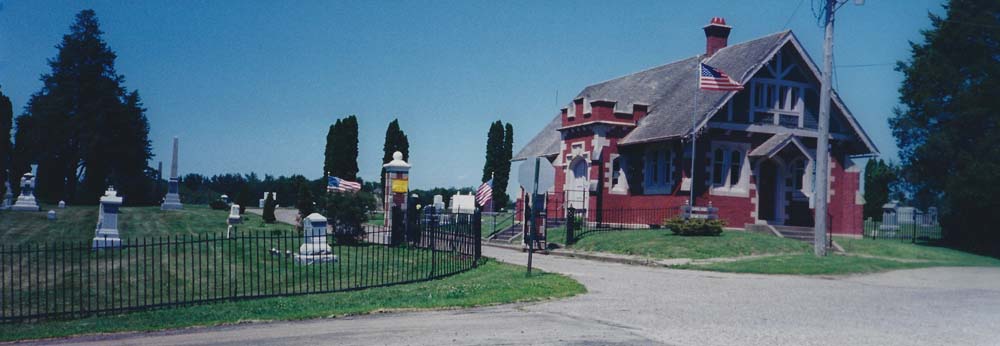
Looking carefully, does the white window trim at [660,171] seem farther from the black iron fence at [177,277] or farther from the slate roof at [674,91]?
the black iron fence at [177,277]

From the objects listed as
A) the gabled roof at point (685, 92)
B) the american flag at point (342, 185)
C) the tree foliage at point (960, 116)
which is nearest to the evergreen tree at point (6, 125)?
the american flag at point (342, 185)

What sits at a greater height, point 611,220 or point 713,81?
point 713,81

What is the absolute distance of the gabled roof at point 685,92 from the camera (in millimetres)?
28922

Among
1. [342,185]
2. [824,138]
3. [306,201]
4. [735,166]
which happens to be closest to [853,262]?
[824,138]

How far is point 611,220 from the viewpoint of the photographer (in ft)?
105

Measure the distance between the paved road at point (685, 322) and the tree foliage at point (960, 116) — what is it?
1706 cm

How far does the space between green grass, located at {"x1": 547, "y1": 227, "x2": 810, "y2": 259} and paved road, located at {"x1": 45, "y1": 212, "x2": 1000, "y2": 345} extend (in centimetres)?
674

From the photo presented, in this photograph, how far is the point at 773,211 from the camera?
30625 mm

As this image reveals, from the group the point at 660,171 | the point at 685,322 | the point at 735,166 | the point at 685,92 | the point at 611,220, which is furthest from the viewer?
the point at 685,92

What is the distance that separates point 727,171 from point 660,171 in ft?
9.31

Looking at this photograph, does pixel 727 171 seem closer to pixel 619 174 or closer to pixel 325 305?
pixel 619 174

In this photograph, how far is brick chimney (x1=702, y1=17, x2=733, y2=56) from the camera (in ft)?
115

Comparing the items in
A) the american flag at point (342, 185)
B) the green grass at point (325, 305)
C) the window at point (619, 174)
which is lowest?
the green grass at point (325, 305)

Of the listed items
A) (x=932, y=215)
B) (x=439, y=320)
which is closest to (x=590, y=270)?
(x=439, y=320)
